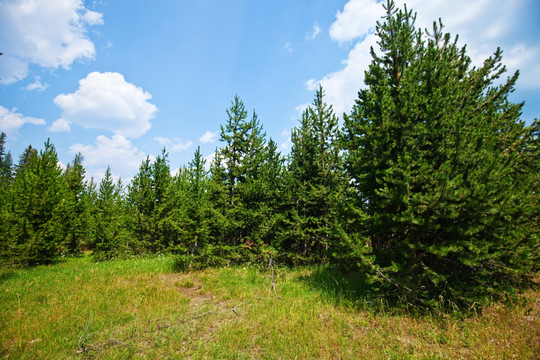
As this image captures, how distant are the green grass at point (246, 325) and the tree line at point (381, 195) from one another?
947 millimetres

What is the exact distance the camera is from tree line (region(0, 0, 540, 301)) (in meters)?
6.10

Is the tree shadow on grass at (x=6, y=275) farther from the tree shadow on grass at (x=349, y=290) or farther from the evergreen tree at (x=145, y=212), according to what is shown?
the tree shadow on grass at (x=349, y=290)

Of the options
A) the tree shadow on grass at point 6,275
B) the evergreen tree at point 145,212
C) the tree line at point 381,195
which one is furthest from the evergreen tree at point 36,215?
the evergreen tree at point 145,212

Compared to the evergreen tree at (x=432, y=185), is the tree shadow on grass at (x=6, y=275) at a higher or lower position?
lower

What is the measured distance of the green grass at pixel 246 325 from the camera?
4.96 meters

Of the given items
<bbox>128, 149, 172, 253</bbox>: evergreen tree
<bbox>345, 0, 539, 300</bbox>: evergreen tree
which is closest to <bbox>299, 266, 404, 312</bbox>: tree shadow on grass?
<bbox>345, 0, 539, 300</bbox>: evergreen tree

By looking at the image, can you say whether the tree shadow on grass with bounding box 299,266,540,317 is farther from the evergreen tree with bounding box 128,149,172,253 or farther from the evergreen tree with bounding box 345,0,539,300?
the evergreen tree with bounding box 128,149,172,253

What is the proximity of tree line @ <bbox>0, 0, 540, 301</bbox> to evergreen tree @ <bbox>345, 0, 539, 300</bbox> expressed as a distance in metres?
0.04

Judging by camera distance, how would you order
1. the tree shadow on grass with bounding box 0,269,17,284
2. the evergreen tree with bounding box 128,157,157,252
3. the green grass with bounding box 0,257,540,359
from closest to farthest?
the green grass with bounding box 0,257,540,359
the tree shadow on grass with bounding box 0,269,17,284
the evergreen tree with bounding box 128,157,157,252

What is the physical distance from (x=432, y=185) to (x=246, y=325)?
6998mm

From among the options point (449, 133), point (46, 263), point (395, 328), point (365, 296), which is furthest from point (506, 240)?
point (46, 263)

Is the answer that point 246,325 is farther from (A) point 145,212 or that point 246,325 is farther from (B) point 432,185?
(A) point 145,212

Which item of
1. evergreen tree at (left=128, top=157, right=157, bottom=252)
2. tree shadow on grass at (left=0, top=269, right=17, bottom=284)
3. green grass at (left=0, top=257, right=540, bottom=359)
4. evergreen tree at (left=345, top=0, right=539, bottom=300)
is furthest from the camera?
evergreen tree at (left=128, top=157, right=157, bottom=252)

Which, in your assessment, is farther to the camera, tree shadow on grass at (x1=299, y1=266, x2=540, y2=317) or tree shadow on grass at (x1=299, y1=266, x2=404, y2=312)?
tree shadow on grass at (x1=299, y1=266, x2=404, y2=312)
